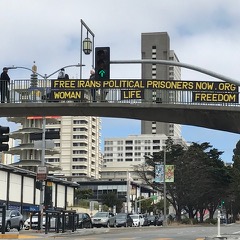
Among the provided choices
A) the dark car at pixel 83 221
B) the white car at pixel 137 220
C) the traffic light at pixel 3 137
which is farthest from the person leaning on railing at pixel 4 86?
the white car at pixel 137 220

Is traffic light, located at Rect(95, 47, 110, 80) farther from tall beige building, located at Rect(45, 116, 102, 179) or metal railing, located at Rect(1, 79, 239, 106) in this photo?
tall beige building, located at Rect(45, 116, 102, 179)

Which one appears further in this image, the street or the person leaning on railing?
the person leaning on railing

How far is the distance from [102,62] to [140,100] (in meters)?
10.3

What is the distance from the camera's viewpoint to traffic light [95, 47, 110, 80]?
19.3 metres

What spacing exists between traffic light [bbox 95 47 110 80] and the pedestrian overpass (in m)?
9.65

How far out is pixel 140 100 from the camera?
29453mm

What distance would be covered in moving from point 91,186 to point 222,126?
13148 centimetres

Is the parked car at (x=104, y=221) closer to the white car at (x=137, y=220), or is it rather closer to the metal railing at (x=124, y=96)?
the white car at (x=137, y=220)

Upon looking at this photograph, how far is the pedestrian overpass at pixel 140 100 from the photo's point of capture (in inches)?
1139

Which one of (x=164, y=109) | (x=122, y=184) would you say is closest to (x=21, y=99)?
(x=164, y=109)

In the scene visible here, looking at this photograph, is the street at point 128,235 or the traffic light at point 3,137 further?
the street at point 128,235

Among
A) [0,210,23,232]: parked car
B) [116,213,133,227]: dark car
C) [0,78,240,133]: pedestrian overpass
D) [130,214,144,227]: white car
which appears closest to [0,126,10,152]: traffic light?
[0,78,240,133]: pedestrian overpass

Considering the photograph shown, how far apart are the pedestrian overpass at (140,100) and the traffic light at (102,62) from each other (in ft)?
31.7

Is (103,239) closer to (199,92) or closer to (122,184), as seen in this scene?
(199,92)
